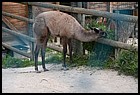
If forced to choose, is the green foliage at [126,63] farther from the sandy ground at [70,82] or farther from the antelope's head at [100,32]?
the antelope's head at [100,32]

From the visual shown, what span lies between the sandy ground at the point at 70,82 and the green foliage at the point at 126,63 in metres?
0.12

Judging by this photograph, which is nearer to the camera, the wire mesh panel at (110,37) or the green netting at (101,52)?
the wire mesh panel at (110,37)

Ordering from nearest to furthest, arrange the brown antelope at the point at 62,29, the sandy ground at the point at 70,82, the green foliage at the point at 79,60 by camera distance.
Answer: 1. the sandy ground at the point at 70,82
2. the brown antelope at the point at 62,29
3. the green foliage at the point at 79,60

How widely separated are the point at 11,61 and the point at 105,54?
2186 mm

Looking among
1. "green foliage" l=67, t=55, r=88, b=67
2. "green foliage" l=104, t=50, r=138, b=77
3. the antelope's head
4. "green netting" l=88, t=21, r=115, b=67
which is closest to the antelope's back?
the antelope's head

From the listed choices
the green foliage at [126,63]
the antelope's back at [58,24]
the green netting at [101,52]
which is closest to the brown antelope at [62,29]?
the antelope's back at [58,24]

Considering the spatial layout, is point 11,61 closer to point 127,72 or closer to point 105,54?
point 105,54

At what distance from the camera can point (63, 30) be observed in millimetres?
6176

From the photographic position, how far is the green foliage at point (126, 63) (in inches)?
218

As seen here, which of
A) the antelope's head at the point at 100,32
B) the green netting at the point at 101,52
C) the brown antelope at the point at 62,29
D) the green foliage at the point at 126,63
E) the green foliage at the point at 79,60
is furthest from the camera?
the green foliage at the point at 79,60

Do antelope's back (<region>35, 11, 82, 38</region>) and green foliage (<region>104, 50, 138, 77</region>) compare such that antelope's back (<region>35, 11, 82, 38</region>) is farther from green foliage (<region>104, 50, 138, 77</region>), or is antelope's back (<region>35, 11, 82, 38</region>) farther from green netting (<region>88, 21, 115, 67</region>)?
green foliage (<region>104, 50, 138, 77</region>)

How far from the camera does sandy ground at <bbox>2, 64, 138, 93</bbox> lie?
4.84 metres

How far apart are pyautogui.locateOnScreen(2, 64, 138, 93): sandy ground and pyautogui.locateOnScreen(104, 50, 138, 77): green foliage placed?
0.41 feet

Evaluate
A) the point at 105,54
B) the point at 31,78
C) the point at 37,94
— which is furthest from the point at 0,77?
the point at 105,54
